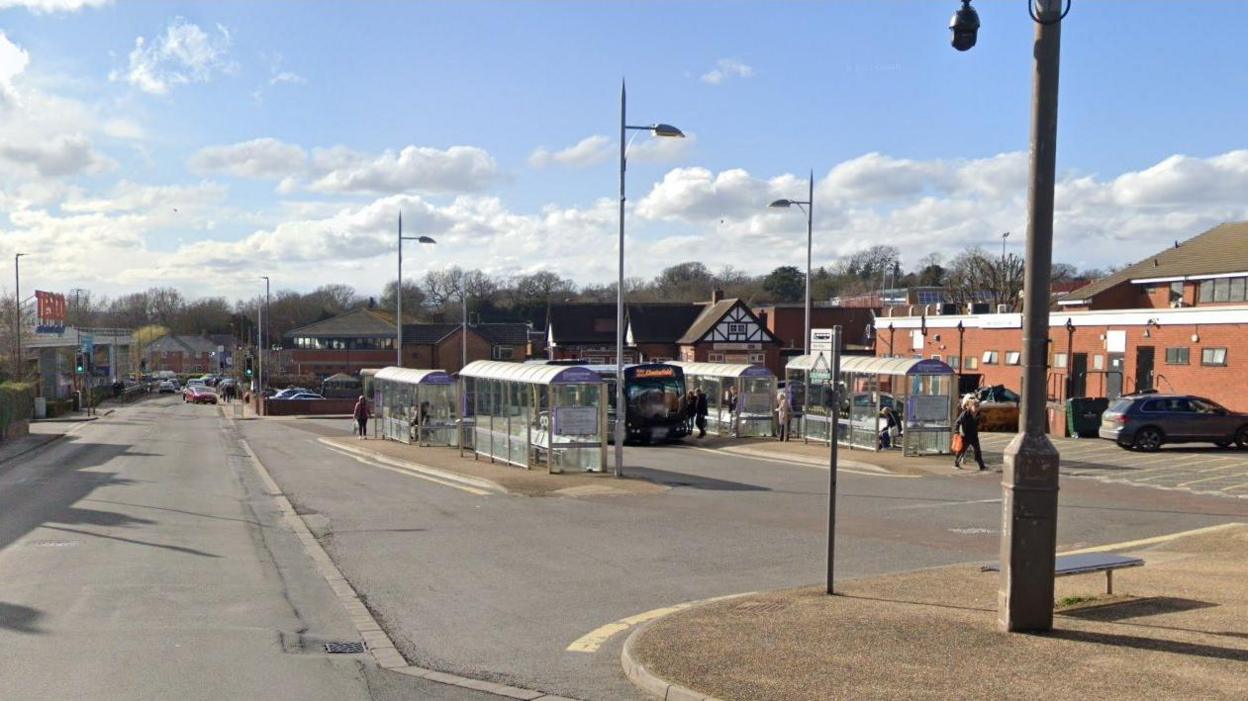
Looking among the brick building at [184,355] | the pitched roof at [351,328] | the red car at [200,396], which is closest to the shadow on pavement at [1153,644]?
the red car at [200,396]

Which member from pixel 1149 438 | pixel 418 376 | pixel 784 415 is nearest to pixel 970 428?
pixel 1149 438

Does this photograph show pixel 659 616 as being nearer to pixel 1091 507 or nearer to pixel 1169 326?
pixel 1091 507

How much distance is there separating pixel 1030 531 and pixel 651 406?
85.7 feet

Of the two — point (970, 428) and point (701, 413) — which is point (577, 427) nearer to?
point (970, 428)

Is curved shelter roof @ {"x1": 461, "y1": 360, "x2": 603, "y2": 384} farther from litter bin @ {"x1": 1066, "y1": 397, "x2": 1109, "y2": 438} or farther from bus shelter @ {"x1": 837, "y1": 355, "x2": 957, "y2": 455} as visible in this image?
litter bin @ {"x1": 1066, "y1": 397, "x2": 1109, "y2": 438}

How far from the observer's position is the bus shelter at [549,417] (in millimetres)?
22984

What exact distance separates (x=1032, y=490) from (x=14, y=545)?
1308cm

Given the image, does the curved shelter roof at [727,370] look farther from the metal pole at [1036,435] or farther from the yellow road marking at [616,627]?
the metal pole at [1036,435]

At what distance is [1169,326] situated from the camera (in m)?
35.8

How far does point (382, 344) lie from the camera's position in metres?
96.4

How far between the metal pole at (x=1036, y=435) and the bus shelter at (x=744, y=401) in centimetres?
2532

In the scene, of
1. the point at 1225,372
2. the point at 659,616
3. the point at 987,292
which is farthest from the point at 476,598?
the point at 987,292

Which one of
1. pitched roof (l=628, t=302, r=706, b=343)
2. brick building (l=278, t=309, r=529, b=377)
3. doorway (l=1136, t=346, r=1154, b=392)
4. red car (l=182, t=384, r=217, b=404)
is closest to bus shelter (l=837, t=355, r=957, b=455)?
doorway (l=1136, t=346, r=1154, b=392)

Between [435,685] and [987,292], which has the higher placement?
[987,292]
